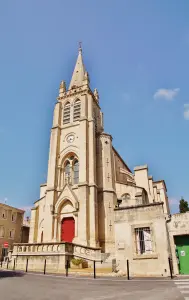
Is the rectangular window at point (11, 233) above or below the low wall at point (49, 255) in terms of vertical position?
above

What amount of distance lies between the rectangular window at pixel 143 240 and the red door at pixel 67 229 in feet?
35.9

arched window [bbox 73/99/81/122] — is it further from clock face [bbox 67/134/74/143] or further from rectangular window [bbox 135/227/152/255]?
rectangular window [bbox 135/227/152/255]

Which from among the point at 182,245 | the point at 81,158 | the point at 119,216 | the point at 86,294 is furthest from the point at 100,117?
the point at 86,294

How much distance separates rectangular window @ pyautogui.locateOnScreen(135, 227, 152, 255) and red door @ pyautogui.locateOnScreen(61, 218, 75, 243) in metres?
10.9

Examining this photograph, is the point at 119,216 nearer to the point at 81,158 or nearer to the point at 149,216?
the point at 149,216

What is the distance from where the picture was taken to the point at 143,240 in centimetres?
1275

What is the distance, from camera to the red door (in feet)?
73.3

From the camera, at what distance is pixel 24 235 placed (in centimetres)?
3731

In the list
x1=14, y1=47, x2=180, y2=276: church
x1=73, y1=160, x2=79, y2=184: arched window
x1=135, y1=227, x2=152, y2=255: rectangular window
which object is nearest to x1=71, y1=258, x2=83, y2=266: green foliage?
x1=14, y1=47, x2=180, y2=276: church

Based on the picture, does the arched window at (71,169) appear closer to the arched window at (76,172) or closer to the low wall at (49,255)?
the arched window at (76,172)

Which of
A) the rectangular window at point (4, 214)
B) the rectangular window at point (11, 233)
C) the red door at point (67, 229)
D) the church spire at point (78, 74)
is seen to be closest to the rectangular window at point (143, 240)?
the red door at point (67, 229)

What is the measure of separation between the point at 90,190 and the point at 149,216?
10.7 m

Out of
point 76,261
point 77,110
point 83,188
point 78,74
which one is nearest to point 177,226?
point 76,261

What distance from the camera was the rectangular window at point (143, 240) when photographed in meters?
12.5
